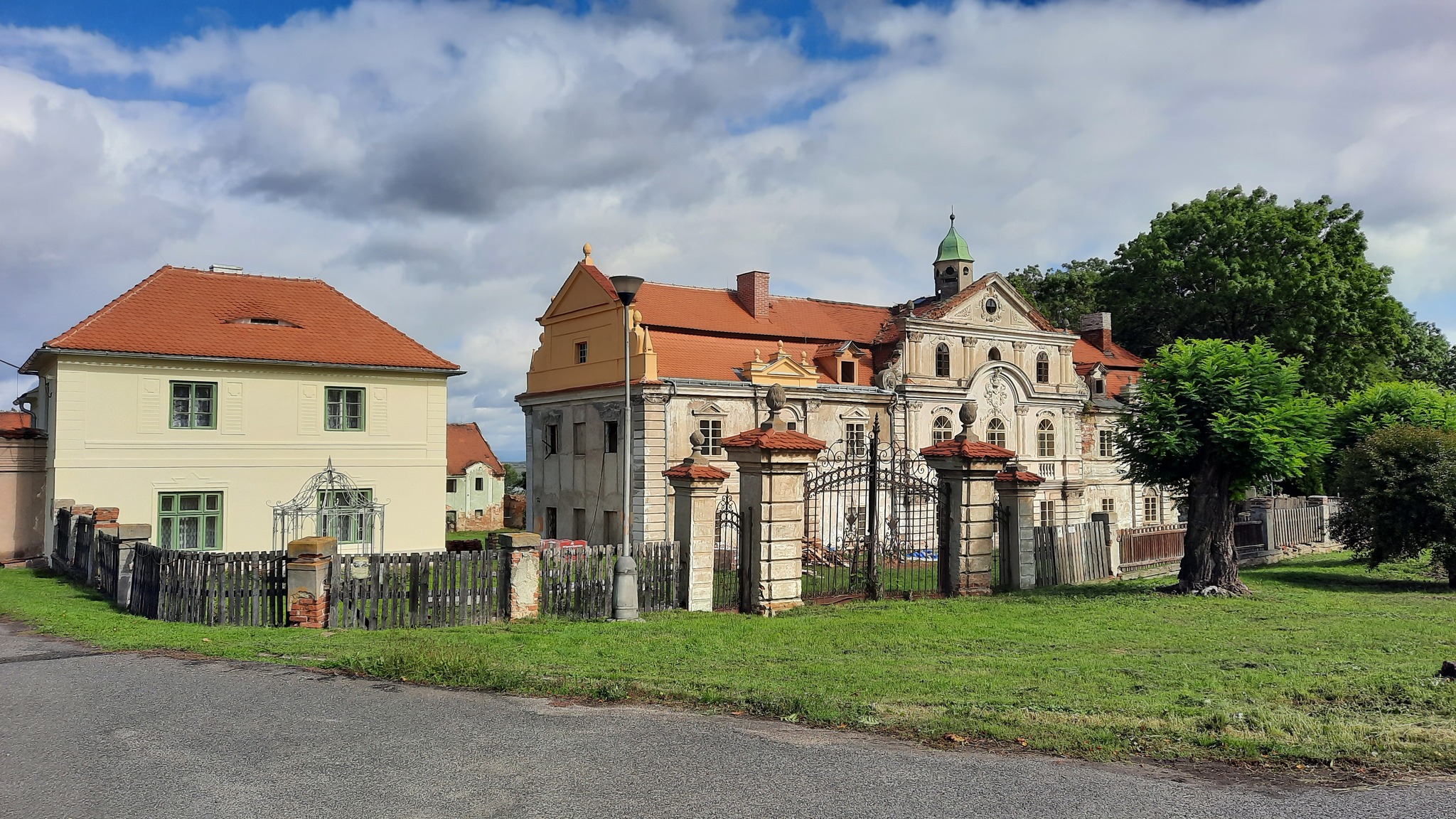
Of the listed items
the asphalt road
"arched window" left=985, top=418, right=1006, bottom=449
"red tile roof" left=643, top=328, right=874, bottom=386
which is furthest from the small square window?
the asphalt road

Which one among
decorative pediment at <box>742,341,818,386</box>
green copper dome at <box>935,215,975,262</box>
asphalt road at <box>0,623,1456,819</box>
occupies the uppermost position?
green copper dome at <box>935,215,975,262</box>

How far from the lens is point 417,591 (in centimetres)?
1365

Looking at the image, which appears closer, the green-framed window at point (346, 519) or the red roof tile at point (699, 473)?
the red roof tile at point (699, 473)

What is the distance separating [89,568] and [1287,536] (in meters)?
27.7

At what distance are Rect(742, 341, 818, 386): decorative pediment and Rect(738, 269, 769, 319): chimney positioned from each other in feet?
7.53

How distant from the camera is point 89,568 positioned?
18141mm

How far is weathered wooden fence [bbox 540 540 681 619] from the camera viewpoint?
47.3 feet

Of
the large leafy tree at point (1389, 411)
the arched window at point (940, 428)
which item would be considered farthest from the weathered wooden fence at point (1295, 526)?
the arched window at point (940, 428)

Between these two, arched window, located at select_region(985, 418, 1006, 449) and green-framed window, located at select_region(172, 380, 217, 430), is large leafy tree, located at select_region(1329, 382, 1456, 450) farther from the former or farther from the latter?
green-framed window, located at select_region(172, 380, 217, 430)

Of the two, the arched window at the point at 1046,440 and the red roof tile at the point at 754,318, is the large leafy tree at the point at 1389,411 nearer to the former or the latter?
the arched window at the point at 1046,440

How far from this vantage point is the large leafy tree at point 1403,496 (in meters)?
18.9

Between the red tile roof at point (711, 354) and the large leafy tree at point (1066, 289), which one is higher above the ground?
the large leafy tree at point (1066, 289)

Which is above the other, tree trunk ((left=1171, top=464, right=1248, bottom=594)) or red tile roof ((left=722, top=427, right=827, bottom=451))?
red tile roof ((left=722, top=427, right=827, bottom=451))

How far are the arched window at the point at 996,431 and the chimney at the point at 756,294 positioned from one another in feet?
31.9
